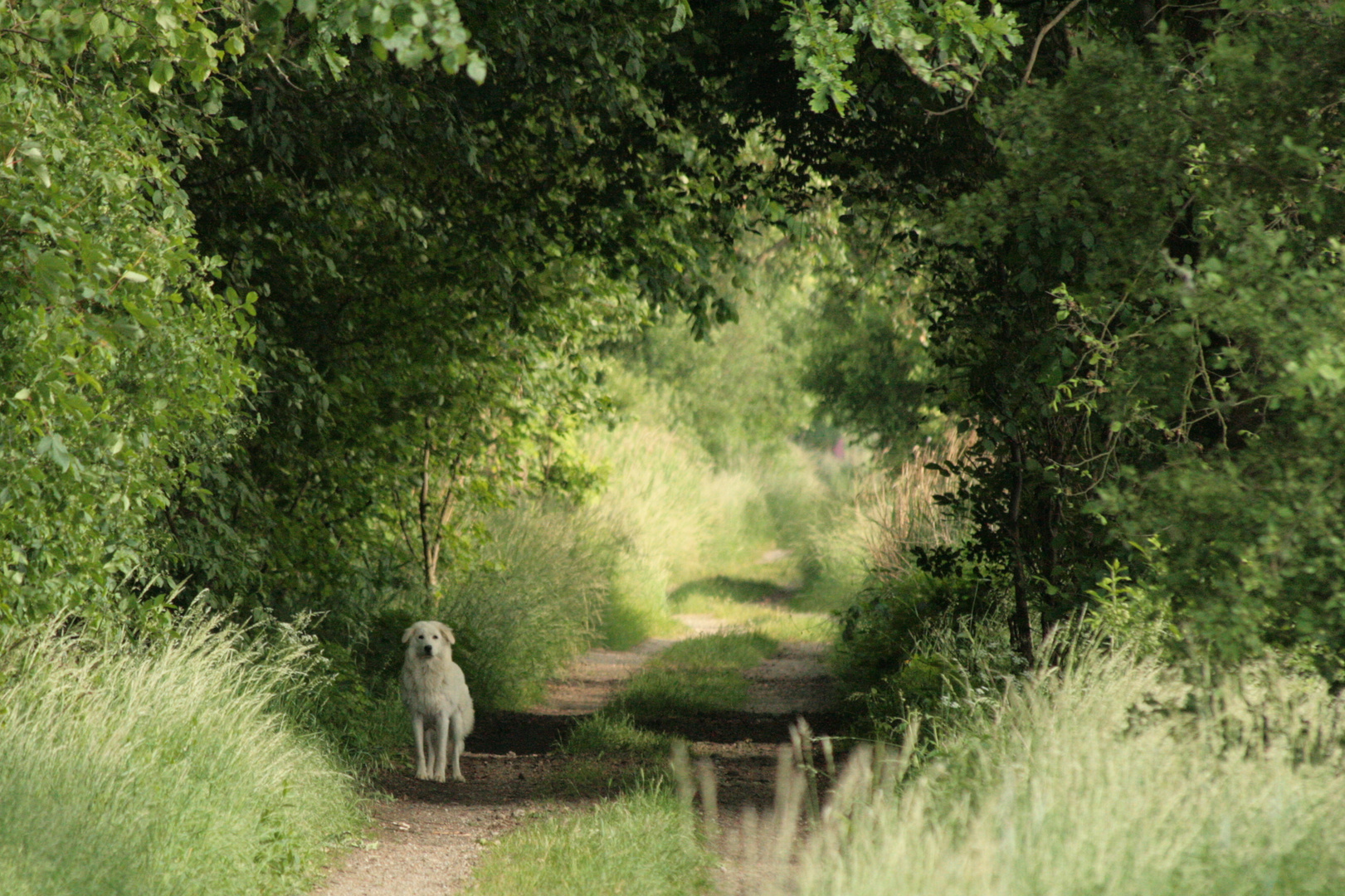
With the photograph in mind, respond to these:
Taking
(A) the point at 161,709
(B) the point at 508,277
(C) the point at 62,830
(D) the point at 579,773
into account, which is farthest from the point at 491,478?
(C) the point at 62,830

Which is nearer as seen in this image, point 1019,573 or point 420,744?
point 1019,573

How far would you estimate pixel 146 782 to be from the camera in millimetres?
4965

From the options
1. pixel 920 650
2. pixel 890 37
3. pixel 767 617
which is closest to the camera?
pixel 890 37

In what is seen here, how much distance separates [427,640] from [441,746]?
69cm

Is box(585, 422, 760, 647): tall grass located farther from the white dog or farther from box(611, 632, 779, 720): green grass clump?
the white dog

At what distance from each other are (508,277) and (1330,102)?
17.4 feet

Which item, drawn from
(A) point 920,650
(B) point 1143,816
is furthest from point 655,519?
(B) point 1143,816

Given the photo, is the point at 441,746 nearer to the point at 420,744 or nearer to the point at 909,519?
the point at 420,744

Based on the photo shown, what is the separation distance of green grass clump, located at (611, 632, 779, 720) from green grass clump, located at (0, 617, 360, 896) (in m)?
4.41

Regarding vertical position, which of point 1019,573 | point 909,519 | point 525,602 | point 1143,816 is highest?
point 909,519

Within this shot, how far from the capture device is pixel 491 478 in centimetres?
1278

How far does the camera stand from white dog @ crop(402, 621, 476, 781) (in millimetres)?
8008

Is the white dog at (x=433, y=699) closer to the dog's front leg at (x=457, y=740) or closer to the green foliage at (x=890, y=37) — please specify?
the dog's front leg at (x=457, y=740)

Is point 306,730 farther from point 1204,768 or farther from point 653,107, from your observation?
point 1204,768
